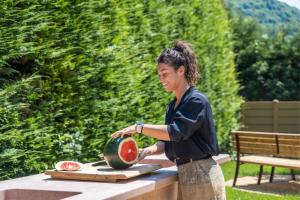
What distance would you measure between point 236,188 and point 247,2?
23248 millimetres

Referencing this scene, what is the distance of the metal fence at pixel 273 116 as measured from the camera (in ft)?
48.8

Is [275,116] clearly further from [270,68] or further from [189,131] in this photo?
[189,131]

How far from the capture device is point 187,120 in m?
3.20

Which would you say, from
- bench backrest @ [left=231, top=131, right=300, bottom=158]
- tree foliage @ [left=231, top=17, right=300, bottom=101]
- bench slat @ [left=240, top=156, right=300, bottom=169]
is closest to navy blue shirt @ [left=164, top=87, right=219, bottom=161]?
bench slat @ [left=240, top=156, right=300, bottom=169]

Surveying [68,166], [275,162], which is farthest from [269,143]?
[68,166]

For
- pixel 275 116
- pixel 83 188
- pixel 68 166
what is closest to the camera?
pixel 83 188

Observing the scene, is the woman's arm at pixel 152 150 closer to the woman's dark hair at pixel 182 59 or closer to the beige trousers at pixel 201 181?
the beige trousers at pixel 201 181

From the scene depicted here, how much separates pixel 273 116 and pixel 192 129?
12.1 m

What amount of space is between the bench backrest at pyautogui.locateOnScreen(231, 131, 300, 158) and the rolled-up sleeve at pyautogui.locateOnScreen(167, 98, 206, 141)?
5.70 meters

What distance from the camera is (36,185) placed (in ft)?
9.94

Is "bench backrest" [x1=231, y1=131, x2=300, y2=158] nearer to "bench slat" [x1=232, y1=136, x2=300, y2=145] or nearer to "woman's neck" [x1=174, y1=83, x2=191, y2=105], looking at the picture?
"bench slat" [x1=232, y1=136, x2=300, y2=145]

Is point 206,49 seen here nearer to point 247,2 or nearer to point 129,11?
point 129,11

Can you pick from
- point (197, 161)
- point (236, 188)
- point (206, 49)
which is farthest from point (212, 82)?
point (197, 161)

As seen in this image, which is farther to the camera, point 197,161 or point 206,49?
point 206,49
